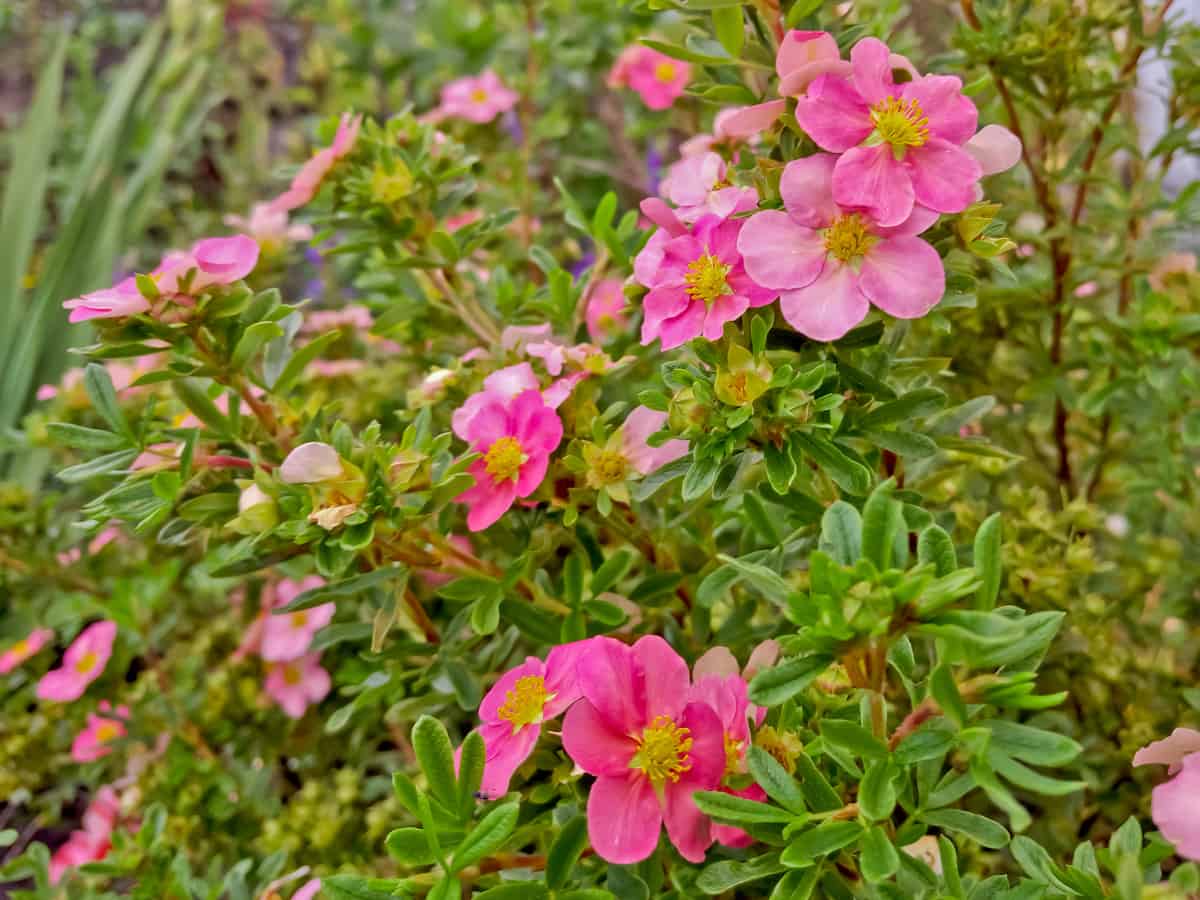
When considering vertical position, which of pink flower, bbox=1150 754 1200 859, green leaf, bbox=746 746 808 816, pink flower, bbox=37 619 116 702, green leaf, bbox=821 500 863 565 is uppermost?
green leaf, bbox=821 500 863 565

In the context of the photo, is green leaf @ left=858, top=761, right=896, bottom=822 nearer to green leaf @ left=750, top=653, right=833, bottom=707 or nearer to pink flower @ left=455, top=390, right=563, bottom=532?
green leaf @ left=750, top=653, right=833, bottom=707

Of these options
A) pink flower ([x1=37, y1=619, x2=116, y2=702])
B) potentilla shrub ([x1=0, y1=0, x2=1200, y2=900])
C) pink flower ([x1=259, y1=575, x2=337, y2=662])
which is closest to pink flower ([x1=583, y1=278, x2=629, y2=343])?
potentilla shrub ([x1=0, y1=0, x2=1200, y2=900])

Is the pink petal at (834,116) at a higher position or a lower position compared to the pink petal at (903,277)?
higher

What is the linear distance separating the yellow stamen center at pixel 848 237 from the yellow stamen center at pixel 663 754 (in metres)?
0.23

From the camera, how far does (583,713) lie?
18.0 inches

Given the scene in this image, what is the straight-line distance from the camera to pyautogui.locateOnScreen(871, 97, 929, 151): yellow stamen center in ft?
1.54

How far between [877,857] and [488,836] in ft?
0.52

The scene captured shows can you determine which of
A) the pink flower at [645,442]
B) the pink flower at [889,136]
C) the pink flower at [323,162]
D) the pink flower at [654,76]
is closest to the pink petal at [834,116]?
the pink flower at [889,136]

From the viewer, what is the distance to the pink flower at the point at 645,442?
56 centimetres

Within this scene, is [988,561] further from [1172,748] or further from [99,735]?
[99,735]

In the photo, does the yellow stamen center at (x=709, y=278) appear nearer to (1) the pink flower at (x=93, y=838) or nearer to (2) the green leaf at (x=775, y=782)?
(2) the green leaf at (x=775, y=782)

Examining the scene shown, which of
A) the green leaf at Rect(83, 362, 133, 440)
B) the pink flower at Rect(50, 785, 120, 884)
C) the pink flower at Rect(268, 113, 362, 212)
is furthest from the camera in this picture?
the pink flower at Rect(50, 785, 120, 884)

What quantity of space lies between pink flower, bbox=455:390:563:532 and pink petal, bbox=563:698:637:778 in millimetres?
134

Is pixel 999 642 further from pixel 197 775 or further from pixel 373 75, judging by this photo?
pixel 373 75
